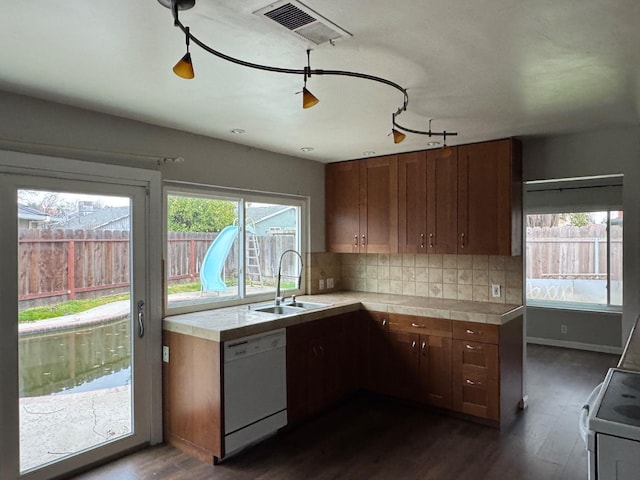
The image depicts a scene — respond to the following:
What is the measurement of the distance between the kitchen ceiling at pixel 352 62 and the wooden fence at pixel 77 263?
0.84 m

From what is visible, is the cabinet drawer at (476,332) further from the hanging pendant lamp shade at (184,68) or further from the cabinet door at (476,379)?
the hanging pendant lamp shade at (184,68)

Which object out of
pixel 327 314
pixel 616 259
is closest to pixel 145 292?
pixel 327 314

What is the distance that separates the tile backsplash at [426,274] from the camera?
395cm

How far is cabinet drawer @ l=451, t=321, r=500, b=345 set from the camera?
339cm

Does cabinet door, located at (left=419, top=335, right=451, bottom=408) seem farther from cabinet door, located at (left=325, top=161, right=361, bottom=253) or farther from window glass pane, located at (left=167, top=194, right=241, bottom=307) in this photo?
window glass pane, located at (left=167, top=194, right=241, bottom=307)

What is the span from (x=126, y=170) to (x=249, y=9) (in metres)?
1.83

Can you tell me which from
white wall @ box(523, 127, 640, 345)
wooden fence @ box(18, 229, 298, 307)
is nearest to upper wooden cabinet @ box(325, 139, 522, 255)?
white wall @ box(523, 127, 640, 345)

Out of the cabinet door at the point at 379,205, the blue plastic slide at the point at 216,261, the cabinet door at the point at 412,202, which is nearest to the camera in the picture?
the blue plastic slide at the point at 216,261

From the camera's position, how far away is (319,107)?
282 centimetres

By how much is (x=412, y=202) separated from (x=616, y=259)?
3.50 metres

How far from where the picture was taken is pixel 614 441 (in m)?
1.36

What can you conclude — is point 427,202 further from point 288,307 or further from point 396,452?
point 396,452

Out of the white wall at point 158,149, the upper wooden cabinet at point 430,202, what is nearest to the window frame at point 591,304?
the upper wooden cabinet at point 430,202

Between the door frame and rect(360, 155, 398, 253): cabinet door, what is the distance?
2.06 m
